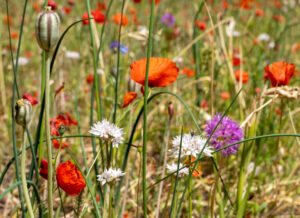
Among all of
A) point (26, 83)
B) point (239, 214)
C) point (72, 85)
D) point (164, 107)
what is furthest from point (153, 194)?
point (26, 83)

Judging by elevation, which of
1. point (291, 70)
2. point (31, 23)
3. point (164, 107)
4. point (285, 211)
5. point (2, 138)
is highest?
point (31, 23)

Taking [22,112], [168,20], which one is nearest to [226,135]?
[22,112]

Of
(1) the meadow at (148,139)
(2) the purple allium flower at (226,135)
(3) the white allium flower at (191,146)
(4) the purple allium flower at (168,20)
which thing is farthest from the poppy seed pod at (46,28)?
(4) the purple allium flower at (168,20)

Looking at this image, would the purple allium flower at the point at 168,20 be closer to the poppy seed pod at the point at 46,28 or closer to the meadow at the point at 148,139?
the meadow at the point at 148,139

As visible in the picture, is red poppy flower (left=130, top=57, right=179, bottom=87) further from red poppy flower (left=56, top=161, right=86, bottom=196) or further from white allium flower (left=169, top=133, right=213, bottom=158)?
red poppy flower (left=56, top=161, right=86, bottom=196)

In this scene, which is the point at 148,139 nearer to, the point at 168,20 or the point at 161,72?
the point at 161,72

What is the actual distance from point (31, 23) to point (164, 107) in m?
1.80

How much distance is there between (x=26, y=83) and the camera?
210 cm

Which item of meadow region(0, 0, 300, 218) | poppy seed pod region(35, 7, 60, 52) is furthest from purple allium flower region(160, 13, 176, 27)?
poppy seed pod region(35, 7, 60, 52)

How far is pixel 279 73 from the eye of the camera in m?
0.81

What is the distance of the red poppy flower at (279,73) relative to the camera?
2.62ft

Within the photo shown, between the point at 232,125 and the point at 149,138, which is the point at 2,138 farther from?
the point at 232,125

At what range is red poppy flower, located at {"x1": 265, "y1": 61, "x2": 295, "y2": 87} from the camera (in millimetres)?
800

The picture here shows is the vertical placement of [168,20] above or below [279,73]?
above
